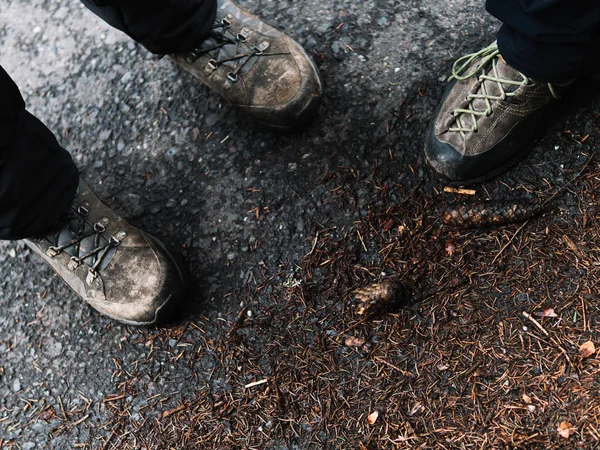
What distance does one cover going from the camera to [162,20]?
229cm

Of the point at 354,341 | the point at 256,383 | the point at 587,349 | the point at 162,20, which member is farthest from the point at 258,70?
the point at 587,349

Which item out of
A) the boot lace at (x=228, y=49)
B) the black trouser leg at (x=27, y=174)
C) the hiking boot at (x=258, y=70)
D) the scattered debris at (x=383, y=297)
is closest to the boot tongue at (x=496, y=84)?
the hiking boot at (x=258, y=70)

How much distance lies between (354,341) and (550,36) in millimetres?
1342

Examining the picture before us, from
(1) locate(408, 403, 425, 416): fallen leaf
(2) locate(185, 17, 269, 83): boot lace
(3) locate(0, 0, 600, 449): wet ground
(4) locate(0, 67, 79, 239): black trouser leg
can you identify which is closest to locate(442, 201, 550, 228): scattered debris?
(3) locate(0, 0, 600, 449): wet ground

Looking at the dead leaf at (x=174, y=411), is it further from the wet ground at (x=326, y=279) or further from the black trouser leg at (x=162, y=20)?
the black trouser leg at (x=162, y=20)

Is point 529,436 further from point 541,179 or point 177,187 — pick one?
point 177,187

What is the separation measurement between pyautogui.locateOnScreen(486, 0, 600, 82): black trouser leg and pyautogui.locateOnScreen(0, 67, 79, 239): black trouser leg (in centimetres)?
179

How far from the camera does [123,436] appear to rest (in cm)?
232

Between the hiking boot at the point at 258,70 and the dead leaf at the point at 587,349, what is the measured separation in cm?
149

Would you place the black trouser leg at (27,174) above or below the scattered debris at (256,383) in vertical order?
above

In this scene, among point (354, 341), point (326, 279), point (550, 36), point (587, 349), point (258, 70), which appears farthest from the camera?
point (258, 70)

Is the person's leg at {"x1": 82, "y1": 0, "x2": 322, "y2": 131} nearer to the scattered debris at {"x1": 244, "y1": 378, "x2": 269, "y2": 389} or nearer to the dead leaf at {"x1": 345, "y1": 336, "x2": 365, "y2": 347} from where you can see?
the dead leaf at {"x1": 345, "y1": 336, "x2": 365, "y2": 347}

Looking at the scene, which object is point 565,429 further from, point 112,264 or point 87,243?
point 87,243

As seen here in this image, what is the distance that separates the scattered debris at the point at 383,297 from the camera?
2211mm
